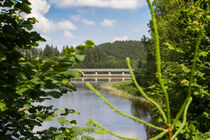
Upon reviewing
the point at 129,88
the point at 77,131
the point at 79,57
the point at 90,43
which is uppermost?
the point at 90,43

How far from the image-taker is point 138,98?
29516 millimetres

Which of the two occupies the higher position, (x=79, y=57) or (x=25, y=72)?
(x=79, y=57)

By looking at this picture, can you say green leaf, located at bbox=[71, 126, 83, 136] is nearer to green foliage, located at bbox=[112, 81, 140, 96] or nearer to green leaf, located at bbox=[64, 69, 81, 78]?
green leaf, located at bbox=[64, 69, 81, 78]

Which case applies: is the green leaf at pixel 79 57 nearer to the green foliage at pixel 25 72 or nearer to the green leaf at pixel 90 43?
the green foliage at pixel 25 72

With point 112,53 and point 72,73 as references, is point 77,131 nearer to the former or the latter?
point 72,73

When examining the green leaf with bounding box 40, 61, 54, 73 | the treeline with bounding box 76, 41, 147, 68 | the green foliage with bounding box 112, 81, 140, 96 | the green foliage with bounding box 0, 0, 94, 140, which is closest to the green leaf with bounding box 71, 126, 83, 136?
the green foliage with bounding box 0, 0, 94, 140

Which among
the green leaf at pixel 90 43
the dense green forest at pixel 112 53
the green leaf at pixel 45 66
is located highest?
the dense green forest at pixel 112 53

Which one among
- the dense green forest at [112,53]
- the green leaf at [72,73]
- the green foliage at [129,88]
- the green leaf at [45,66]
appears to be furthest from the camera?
the dense green forest at [112,53]

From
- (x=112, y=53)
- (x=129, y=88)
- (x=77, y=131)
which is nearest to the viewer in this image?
(x=77, y=131)

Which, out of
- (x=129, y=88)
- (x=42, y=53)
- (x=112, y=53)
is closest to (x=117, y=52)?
(x=112, y=53)

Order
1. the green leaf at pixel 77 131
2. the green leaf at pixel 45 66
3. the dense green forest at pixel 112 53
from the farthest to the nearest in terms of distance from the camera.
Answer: the dense green forest at pixel 112 53 < the green leaf at pixel 77 131 < the green leaf at pixel 45 66

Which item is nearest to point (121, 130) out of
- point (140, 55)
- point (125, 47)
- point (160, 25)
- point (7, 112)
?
point (160, 25)

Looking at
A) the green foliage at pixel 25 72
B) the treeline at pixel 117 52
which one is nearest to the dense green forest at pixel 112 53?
the treeline at pixel 117 52

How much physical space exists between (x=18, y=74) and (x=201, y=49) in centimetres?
384
